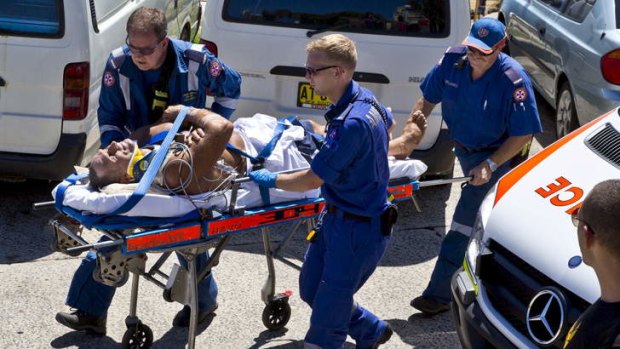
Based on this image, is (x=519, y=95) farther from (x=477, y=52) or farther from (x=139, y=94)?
(x=139, y=94)

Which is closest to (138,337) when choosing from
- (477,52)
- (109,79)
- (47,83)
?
(109,79)

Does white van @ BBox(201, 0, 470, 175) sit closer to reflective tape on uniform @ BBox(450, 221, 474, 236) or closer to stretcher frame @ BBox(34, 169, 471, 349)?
reflective tape on uniform @ BBox(450, 221, 474, 236)

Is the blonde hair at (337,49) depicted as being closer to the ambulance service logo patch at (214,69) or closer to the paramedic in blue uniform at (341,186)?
the paramedic in blue uniform at (341,186)

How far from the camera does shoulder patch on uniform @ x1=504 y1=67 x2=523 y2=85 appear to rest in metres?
5.46

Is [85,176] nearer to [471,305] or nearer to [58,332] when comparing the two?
[58,332]

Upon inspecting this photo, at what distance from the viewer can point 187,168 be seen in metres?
4.76

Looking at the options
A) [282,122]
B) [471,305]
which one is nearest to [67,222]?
[282,122]

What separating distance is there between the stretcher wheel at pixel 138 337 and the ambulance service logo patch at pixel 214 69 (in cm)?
129

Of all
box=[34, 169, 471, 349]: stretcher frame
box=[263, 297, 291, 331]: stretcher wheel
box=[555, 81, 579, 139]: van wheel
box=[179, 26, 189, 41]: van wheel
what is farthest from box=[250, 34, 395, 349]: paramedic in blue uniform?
box=[179, 26, 189, 41]: van wheel

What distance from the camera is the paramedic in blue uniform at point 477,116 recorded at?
5.43 meters

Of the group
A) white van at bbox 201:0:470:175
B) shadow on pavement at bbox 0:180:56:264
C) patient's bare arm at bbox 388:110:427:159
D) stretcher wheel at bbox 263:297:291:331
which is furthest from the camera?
white van at bbox 201:0:470:175

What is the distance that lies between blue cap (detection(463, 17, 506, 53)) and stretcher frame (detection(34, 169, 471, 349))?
0.68m

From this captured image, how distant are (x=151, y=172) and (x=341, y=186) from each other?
827 mm

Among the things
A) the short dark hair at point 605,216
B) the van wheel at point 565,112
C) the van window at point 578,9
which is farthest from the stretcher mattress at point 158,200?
the van window at point 578,9
